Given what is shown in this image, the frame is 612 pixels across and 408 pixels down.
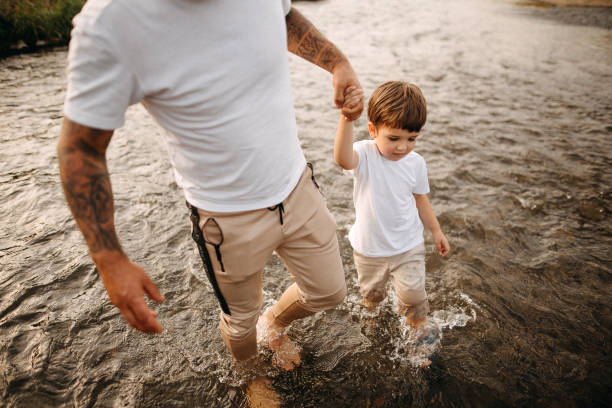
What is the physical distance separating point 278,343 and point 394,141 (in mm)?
1536

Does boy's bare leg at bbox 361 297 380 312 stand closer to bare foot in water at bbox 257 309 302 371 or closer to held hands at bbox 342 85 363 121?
bare foot in water at bbox 257 309 302 371

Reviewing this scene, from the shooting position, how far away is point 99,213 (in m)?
1.39

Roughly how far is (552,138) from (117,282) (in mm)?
6070

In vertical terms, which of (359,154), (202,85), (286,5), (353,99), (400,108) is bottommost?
(359,154)

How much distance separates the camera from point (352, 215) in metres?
4.08

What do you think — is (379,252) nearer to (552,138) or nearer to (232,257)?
(232,257)

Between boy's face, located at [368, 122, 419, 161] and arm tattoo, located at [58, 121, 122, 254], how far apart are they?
1.43 meters

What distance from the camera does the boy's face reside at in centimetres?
211

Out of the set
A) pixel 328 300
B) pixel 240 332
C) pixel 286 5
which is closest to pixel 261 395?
pixel 240 332

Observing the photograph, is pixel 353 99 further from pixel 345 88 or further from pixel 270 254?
pixel 270 254

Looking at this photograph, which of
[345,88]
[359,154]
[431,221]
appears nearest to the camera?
[345,88]

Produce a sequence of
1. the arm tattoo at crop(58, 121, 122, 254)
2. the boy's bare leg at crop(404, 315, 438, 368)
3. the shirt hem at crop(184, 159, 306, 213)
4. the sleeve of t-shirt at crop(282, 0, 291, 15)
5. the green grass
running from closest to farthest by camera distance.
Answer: the arm tattoo at crop(58, 121, 122, 254), the shirt hem at crop(184, 159, 306, 213), the sleeve of t-shirt at crop(282, 0, 291, 15), the boy's bare leg at crop(404, 315, 438, 368), the green grass

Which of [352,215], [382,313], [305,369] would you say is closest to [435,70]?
[352,215]

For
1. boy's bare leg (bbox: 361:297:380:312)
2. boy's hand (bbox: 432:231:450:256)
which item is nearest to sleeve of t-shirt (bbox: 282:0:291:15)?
boy's hand (bbox: 432:231:450:256)
